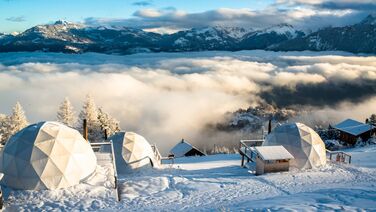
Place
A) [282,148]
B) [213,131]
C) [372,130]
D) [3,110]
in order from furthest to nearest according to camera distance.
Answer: [3,110], [213,131], [372,130], [282,148]

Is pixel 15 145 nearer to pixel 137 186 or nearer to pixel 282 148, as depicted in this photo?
pixel 137 186

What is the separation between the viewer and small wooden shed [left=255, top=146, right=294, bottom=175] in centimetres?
3103

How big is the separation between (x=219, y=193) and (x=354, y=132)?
4729 centimetres

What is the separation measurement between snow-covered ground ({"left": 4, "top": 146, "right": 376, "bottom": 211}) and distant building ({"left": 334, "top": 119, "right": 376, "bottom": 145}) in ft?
114

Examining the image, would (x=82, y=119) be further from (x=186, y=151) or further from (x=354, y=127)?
(x=354, y=127)

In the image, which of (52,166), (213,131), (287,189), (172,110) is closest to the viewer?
(52,166)

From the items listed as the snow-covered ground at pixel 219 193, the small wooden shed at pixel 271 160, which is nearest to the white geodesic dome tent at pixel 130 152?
the snow-covered ground at pixel 219 193

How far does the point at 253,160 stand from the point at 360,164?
33.1 ft

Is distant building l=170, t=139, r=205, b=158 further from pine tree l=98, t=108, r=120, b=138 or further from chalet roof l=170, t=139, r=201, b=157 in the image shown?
pine tree l=98, t=108, r=120, b=138

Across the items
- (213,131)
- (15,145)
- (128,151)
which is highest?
(15,145)

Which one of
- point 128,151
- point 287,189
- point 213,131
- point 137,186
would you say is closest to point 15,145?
point 137,186

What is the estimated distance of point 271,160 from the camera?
1217 inches

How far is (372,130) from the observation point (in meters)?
65.6

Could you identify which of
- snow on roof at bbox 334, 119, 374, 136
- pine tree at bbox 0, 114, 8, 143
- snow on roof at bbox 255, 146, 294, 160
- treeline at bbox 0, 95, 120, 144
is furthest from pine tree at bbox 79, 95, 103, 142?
snow on roof at bbox 334, 119, 374, 136
